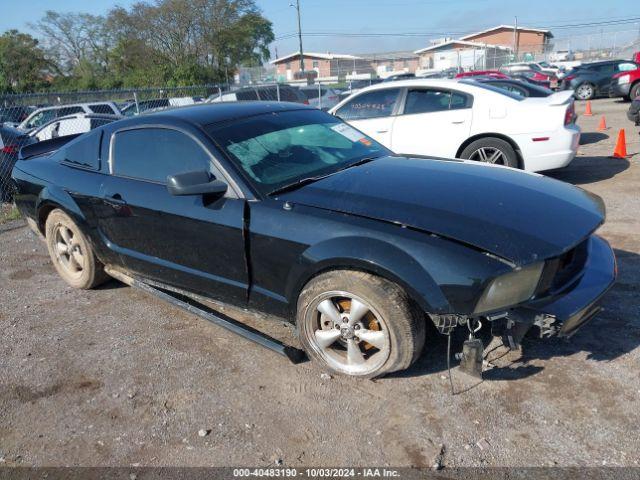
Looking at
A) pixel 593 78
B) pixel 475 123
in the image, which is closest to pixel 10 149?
pixel 475 123

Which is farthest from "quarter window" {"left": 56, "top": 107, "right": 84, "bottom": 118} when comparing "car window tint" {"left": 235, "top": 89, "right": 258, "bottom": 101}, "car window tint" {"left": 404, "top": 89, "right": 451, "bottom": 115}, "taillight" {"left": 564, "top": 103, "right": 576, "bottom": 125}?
"taillight" {"left": 564, "top": 103, "right": 576, "bottom": 125}

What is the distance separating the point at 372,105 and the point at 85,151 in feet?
14.6

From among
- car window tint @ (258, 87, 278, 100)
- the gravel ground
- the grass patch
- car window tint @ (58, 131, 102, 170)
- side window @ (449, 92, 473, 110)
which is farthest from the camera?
car window tint @ (258, 87, 278, 100)

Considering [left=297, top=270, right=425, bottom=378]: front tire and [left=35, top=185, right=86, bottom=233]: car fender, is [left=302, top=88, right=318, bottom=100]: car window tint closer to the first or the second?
[left=35, top=185, right=86, bottom=233]: car fender

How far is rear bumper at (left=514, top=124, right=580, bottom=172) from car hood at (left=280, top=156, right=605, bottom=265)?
11.0ft

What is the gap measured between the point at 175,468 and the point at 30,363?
169 centimetres

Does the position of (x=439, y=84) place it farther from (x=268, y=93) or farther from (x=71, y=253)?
(x=268, y=93)

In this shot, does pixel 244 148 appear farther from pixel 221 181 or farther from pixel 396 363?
pixel 396 363

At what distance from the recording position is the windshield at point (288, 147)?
11.1 feet

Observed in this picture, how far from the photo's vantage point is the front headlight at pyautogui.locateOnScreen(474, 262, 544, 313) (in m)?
2.60

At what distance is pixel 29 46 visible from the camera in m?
52.4

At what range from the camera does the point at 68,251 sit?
4773 mm

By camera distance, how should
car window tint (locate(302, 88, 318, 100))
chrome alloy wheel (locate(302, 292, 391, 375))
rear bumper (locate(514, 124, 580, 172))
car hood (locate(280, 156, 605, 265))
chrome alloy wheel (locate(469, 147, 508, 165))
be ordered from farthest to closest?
car window tint (locate(302, 88, 318, 100)) → chrome alloy wheel (locate(469, 147, 508, 165)) → rear bumper (locate(514, 124, 580, 172)) → chrome alloy wheel (locate(302, 292, 391, 375)) → car hood (locate(280, 156, 605, 265))

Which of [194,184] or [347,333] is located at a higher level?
[194,184]
